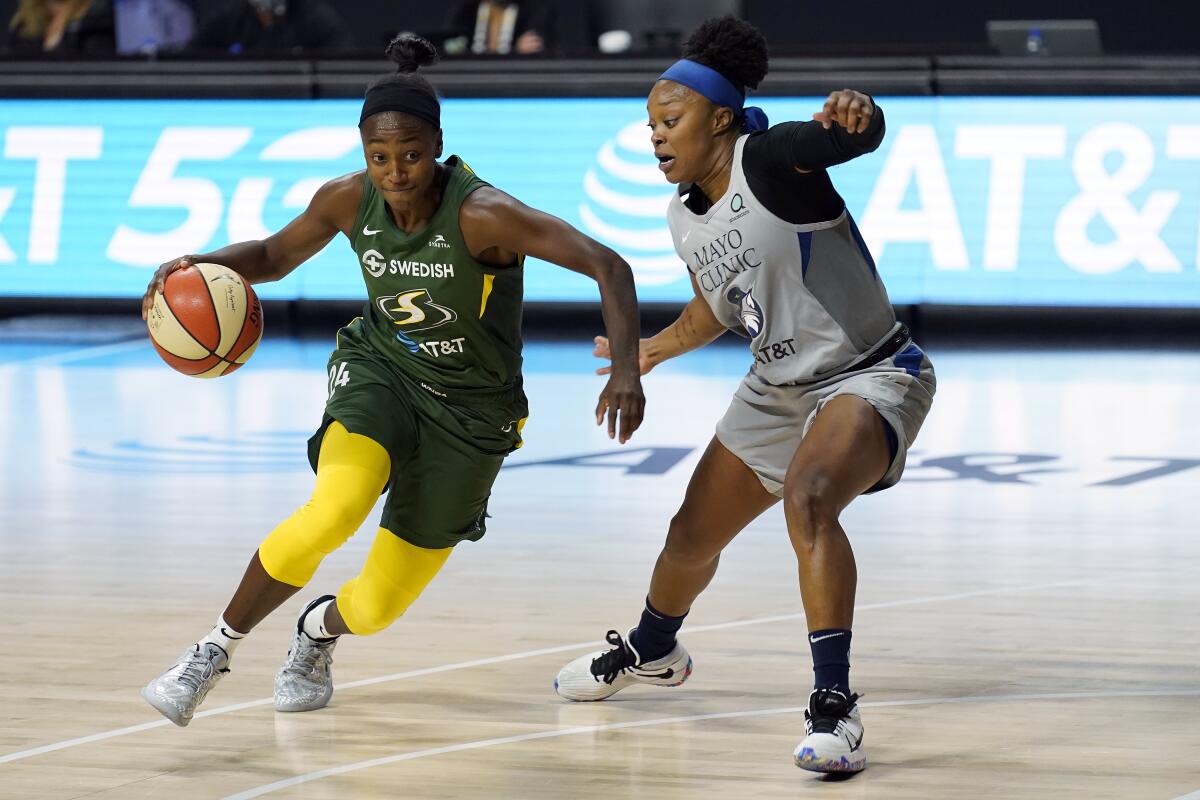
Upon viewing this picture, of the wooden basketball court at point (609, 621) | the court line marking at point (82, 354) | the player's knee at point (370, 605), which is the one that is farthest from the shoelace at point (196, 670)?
the court line marking at point (82, 354)

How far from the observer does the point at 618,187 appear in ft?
38.1

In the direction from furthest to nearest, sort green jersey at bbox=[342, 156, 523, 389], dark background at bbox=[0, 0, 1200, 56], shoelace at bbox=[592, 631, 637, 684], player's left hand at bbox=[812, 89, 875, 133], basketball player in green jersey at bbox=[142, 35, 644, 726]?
dark background at bbox=[0, 0, 1200, 56] < shoelace at bbox=[592, 631, 637, 684] < green jersey at bbox=[342, 156, 523, 389] < basketball player in green jersey at bbox=[142, 35, 644, 726] < player's left hand at bbox=[812, 89, 875, 133]

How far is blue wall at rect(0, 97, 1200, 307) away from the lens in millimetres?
11102

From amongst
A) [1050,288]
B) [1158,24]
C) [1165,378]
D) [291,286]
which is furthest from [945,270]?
[1158,24]

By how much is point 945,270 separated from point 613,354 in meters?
7.66

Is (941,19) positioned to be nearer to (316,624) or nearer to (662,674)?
(662,674)

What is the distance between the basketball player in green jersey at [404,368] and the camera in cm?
411

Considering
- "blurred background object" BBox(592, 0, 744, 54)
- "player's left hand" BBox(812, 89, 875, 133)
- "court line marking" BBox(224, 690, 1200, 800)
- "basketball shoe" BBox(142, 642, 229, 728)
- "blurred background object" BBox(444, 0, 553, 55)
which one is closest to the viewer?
"player's left hand" BBox(812, 89, 875, 133)

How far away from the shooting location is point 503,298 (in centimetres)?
437

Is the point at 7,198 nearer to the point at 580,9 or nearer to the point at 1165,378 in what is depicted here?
the point at 580,9

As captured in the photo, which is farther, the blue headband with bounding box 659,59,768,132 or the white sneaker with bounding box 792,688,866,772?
the blue headband with bounding box 659,59,768,132

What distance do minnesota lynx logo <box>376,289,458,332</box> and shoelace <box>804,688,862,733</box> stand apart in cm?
126

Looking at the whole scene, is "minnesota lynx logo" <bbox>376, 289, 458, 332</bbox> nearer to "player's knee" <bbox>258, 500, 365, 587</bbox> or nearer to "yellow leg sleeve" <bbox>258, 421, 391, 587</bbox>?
"yellow leg sleeve" <bbox>258, 421, 391, 587</bbox>

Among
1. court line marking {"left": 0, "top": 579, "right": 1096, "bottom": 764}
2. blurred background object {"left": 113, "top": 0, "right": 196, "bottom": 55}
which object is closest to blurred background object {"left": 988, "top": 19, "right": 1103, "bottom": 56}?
blurred background object {"left": 113, "top": 0, "right": 196, "bottom": 55}
